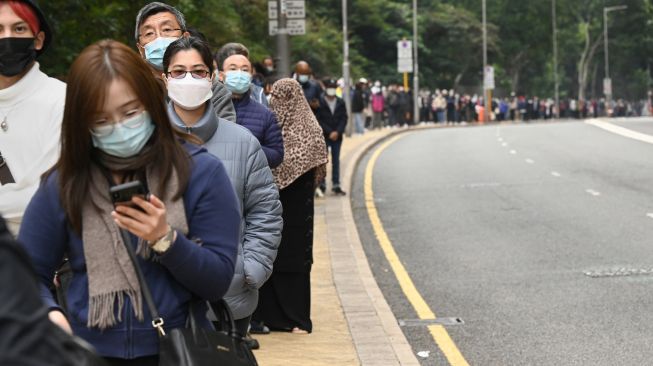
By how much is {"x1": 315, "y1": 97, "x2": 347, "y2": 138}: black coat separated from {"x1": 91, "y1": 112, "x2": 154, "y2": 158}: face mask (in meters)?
15.4

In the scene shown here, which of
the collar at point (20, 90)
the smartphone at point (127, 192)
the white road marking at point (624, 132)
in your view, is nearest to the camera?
the smartphone at point (127, 192)

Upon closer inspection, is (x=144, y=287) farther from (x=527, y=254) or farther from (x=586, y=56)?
(x=586, y=56)

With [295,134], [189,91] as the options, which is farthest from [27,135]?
[295,134]

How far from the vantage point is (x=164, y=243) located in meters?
3.48

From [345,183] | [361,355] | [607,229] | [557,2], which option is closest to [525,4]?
[557,2]

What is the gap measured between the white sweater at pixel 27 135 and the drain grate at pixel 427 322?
5.66 meters

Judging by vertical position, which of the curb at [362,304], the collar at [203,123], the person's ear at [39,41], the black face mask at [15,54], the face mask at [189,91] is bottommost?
the curb at [362,304]

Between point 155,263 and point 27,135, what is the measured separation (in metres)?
1.22

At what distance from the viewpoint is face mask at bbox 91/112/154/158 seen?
11.2 feet

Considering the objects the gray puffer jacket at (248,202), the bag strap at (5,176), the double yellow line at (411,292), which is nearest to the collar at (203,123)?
the gray puffer jacket at (248,202)

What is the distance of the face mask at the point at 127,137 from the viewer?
3.42 metres

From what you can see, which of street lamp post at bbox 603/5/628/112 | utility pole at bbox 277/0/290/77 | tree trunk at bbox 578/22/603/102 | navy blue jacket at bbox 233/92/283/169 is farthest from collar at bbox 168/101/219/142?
tree trunk at bbox 578/22/603/102

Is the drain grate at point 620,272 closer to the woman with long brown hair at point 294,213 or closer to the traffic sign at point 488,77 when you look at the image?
the woman with long brown hair at point 294,213

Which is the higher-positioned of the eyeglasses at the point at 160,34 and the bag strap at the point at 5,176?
the eyeglasses at the point at 160,34
